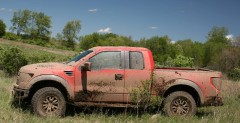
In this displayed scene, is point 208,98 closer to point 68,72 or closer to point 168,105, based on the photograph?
point 168,105

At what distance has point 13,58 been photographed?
1712cm

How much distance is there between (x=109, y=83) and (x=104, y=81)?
13 cm

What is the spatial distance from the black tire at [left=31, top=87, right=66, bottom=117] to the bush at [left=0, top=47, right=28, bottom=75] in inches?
353

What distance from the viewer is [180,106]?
9.25m

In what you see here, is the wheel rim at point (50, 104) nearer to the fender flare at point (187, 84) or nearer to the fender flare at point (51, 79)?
the fender flare at point (51, 79)

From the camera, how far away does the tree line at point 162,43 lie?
56594mm

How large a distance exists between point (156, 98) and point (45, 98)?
2674 mm

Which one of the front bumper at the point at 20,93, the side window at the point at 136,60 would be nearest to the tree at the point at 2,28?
the front bumper at the point at 20,93

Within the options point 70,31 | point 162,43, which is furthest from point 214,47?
point 70,31

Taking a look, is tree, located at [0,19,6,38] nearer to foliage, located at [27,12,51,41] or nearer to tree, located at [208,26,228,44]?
foliage, located at [27,12,51,41]

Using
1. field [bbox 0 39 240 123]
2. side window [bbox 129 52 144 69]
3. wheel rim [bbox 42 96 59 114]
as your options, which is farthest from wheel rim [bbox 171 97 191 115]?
wheel rim [bbox 42 96 59 114]

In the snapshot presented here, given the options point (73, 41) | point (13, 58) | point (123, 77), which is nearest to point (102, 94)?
point (123, 77)

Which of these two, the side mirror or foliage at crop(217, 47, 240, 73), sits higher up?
foliage at crop(217, 47, 240, 73)

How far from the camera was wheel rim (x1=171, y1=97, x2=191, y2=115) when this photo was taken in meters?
9.20
